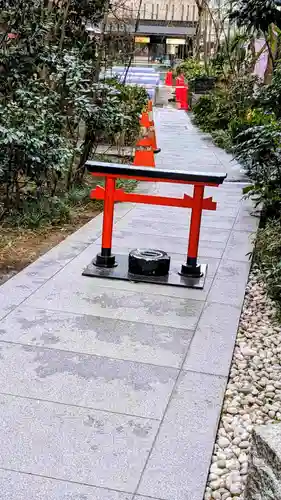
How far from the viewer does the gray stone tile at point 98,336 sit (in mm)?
3988

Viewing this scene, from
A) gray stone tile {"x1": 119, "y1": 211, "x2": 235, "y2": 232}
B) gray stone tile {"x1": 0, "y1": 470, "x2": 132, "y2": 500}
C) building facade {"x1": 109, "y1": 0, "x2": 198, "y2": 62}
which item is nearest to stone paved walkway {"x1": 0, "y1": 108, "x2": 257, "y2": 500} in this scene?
gray stone tile {"x1": 0, "y1": 470, "x2": 132, "y2": 500}

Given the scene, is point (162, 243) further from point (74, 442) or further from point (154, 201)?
point (74, 442)

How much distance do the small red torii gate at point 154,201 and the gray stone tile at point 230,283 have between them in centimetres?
17

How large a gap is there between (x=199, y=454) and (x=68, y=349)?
1.37 m

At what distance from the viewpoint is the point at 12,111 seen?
21.1 feet

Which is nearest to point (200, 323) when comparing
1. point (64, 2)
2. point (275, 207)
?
point (275, 207)

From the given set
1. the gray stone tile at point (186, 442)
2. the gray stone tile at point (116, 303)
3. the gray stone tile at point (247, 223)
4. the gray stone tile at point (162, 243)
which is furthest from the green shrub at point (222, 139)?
the gray stone tile at point (186, 442)

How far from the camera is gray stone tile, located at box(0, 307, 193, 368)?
3988 millimetres

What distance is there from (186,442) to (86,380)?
2.71 ft

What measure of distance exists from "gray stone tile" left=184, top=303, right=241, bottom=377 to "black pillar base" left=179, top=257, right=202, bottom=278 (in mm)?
635

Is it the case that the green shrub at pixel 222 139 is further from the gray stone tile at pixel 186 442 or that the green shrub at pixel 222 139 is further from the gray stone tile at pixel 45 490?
the gray stone tile at pixel 45 490

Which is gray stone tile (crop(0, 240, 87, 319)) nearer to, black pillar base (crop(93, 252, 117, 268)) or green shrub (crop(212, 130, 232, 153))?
black pillar base (crop(93, 252, 117, 268))

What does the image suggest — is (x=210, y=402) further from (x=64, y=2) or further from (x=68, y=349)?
(x=64, y=2)

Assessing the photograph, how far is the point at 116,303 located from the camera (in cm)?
489
